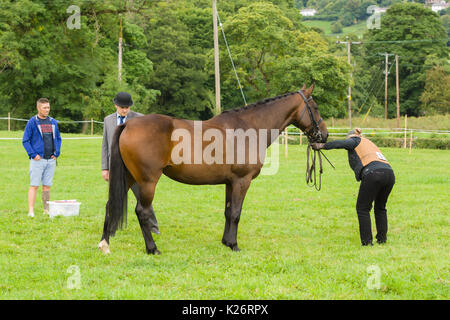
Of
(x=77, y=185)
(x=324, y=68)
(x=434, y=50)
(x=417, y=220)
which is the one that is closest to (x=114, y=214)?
(x=417, y=220)

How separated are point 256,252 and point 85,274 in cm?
216

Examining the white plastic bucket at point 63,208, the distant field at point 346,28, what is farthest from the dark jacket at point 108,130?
the distant field at point 346,28

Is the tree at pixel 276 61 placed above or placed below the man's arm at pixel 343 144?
above

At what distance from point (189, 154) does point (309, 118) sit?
1831 millimetres

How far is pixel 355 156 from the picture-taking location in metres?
6.41

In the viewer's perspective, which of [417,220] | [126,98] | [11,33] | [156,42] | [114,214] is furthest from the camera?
[156,42]

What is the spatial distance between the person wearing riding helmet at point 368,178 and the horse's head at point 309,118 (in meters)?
0.25

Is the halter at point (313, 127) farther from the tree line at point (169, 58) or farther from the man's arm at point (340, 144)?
the tree line at point (169, 58)

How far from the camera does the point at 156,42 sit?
2028 inches

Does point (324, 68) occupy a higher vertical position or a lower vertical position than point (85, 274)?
higher

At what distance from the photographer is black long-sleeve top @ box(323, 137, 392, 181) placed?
6.20m

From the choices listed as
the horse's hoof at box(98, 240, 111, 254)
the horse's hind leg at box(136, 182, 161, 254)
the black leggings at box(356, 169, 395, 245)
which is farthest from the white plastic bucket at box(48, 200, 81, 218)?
the black leggings at box(356, 169, 395, 245)

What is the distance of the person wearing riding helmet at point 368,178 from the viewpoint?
6148mm
